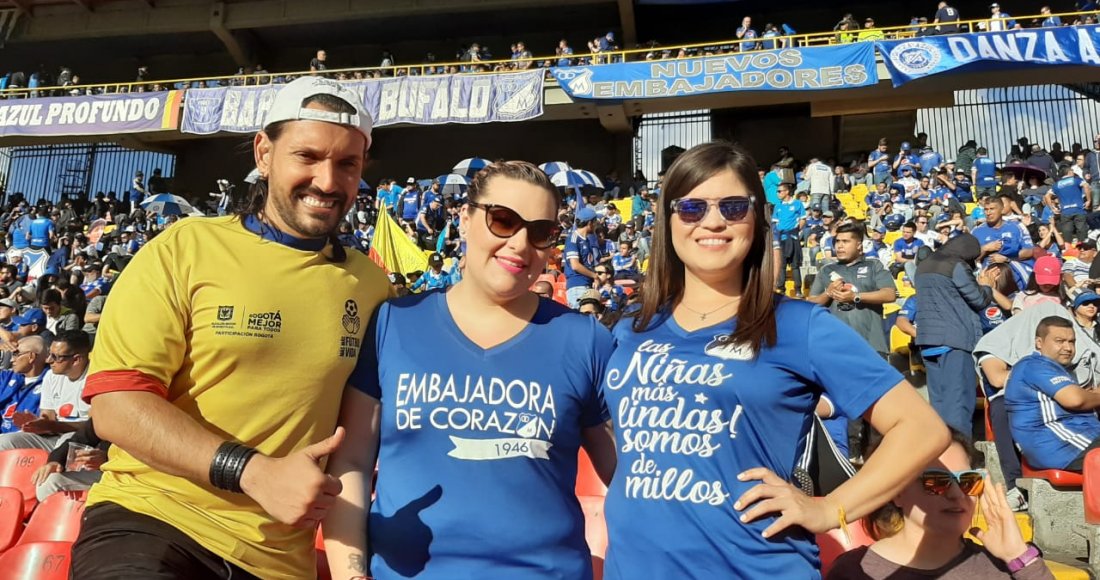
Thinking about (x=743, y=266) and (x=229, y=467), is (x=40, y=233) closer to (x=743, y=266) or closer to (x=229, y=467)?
(x=229, y=467)

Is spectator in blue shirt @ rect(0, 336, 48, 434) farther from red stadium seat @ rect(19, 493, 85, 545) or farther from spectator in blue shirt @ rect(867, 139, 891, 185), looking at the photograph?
spectator in blue shirt @ rect(867, 139, 891, 185)

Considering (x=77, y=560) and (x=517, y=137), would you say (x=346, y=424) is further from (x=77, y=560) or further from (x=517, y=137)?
(x=517, y=137)

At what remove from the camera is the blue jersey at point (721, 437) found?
4.96ft

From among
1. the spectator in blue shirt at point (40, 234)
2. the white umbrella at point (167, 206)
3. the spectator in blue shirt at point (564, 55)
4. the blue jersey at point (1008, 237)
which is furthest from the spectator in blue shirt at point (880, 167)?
the spectator in blue shirt at point (40, 234)

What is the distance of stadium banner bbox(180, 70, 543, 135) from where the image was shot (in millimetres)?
16984

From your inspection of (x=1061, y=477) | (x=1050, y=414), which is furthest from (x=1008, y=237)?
(x=1061, y=477)

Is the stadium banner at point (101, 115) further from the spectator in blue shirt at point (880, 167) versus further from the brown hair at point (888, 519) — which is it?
the brown hair at point (888, 519)

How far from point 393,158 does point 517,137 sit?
3.93m

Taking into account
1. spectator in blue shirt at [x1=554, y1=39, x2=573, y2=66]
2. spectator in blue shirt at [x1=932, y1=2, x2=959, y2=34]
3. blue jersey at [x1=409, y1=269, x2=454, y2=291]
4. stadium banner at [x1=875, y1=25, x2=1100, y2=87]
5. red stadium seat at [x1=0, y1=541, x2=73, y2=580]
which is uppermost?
spectator in blue shirt at [x1=554, y1=39, x2=573, y2=66]

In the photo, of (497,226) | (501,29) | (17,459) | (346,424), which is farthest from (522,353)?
(501,29)

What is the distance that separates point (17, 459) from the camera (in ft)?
14.7

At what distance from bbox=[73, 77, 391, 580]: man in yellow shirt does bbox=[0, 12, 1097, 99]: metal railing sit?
16494 mm

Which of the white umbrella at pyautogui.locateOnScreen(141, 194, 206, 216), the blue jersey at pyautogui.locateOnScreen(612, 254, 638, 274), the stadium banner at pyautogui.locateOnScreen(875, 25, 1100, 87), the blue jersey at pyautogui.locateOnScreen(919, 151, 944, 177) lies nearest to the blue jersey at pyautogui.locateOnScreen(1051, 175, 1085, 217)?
the blue jersey at pyautogui.locateOnScreen(919, 151, 944, 177)

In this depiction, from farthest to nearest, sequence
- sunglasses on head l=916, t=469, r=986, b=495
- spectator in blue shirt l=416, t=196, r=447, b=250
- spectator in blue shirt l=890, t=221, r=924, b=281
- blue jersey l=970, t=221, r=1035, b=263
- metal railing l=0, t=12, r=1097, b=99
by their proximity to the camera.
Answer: metal railing l=0, t=12, r=1097, b=99 < spectator in blue shirt l=416, t=196, r=447, b=250 < spectator in blue shirt l=890, t=221, r=924, b=281 < blue jersey l=970, t=221, r=1035, b=263 < sunglasses on head l=916, t=469, r=986, b=495
